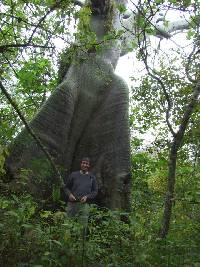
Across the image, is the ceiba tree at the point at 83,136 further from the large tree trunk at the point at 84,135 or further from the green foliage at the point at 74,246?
the green foliage at the point at 74,246

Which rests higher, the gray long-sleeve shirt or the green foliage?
the gray long-sleeve shirt

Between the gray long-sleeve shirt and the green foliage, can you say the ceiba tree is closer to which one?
the gray long-sleeve shirt

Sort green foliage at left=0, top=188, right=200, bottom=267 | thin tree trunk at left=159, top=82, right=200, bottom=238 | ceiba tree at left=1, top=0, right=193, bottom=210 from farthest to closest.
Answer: ceiba tree at left=1, top=0, right=193, bottom=210 → thin tree trunk at left=159, top=82, right=200, bottom=238 → green foliage at left=0, top=188, right=200, bottom=267

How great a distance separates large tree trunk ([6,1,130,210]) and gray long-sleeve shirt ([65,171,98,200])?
491mm

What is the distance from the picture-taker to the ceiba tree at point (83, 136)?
6.86 metres

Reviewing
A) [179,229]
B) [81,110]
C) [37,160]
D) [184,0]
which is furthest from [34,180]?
[184,0]

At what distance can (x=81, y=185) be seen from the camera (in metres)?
6.54

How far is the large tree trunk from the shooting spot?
6.89 metres

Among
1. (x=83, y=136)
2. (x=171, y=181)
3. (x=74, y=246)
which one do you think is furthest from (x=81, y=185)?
(x=74, y=246)

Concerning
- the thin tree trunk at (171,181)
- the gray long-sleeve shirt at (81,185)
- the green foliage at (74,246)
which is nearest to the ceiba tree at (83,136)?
the gray long-sleeve shirt at (81,185)

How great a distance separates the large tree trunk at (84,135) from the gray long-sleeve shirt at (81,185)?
491 millimetres

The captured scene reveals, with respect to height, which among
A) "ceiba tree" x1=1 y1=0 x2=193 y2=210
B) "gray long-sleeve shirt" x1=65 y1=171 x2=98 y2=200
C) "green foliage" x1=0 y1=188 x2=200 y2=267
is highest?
"ceiba tree" x1=1 y1=0 x2=193 y2=210

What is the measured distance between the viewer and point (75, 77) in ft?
27.3

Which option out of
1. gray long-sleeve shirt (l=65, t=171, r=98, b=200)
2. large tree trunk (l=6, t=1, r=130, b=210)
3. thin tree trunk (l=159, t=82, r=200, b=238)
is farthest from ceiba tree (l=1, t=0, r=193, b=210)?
thin tree trunk (l=159, t=82, r=200, b=238)
